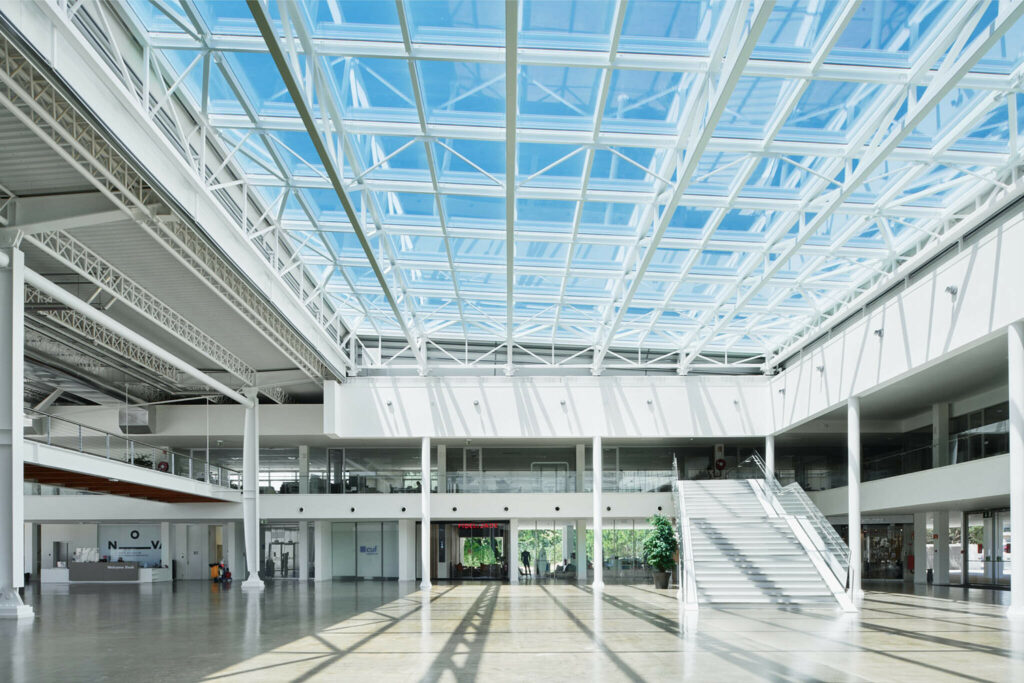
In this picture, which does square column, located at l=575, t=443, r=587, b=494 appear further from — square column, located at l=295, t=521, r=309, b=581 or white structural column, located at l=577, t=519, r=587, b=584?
square column, located at l=295, t=521, r=309, b=581

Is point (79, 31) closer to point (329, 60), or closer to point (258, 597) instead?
point (329, 60)

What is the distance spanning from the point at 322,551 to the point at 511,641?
2811 cm

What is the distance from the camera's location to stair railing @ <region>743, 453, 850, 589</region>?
81.1ft

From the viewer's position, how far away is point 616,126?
61.4 feet

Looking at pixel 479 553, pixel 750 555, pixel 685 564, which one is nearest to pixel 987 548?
pixel 750 555

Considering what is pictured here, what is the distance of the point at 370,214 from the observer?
2350 centimetres

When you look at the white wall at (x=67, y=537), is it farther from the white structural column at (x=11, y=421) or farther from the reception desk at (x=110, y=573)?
the white structural column at (x=11, y=421)

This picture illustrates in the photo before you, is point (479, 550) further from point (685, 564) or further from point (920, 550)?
point (920, 550)

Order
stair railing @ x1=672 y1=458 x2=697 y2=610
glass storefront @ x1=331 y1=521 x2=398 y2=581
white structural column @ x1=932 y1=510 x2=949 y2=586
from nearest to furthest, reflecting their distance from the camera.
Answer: stair railing @ x1=672 y1=458 x2=697 y2=610 → white structural column @ x1=932 y1=510 x2=949 y2=586 → glass storefront @ x1=331 y1=521 x2=398 y2=581

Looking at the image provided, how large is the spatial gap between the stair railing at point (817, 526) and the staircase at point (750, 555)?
0.27 meters

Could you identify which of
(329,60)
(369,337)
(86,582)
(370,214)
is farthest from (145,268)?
(86,582)

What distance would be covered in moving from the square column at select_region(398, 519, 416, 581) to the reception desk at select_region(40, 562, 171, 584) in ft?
37.3

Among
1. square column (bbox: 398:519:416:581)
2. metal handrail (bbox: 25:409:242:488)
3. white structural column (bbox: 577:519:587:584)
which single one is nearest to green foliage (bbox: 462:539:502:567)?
square column (bbox: 398:519:416:581)

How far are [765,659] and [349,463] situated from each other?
33.2 metres
